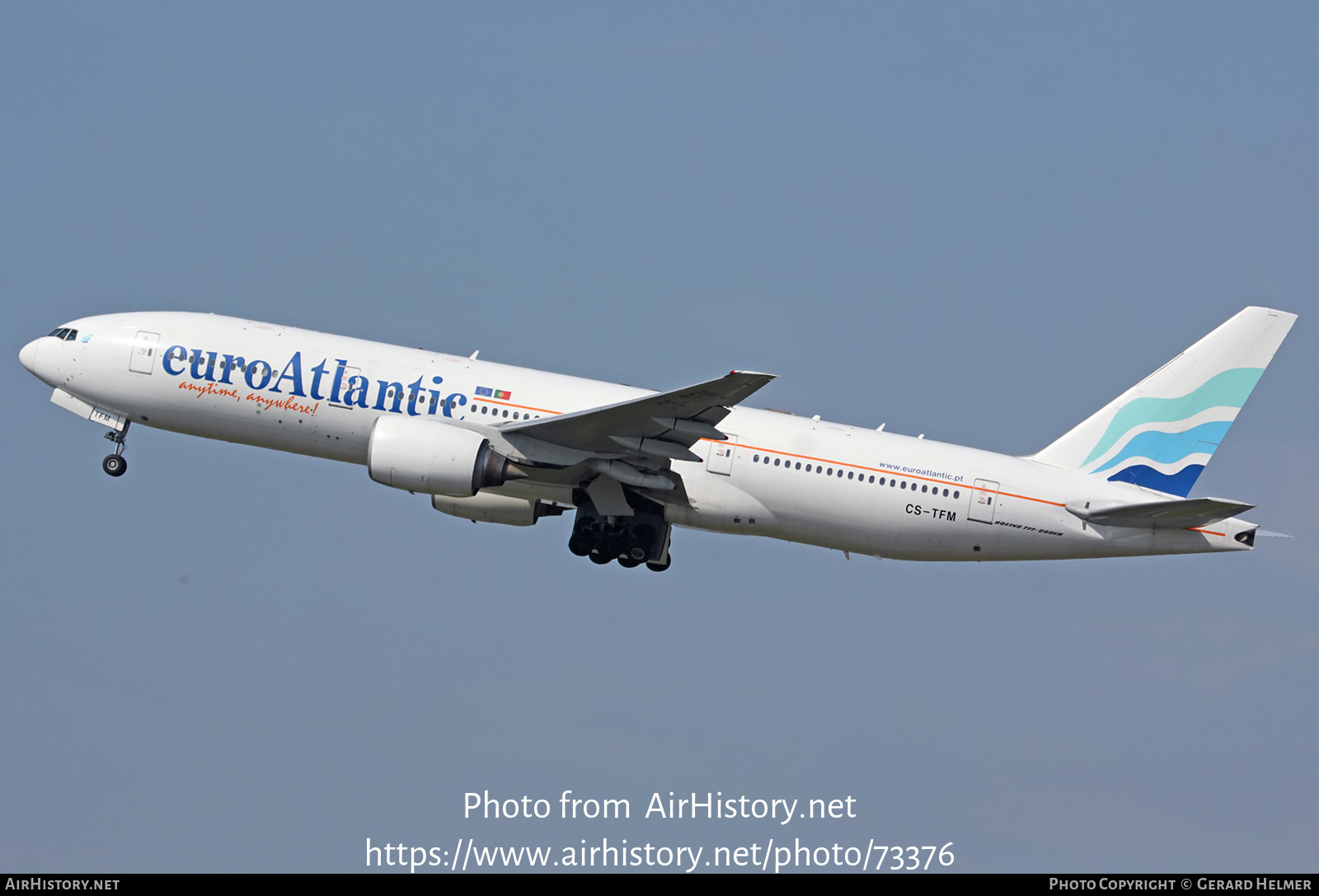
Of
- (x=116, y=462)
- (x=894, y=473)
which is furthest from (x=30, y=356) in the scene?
(x=894, y=473)

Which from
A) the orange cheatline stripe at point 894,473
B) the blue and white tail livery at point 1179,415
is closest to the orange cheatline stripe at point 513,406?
the orange cheatline stripe at point 894,473

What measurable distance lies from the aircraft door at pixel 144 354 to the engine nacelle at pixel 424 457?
6.50 metres

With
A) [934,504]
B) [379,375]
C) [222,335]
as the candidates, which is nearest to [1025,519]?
[934,504]

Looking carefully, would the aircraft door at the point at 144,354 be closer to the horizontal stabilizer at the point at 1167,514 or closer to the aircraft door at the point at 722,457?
the aircraft door at the point at 722,457

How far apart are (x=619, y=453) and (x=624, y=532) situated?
2472mm

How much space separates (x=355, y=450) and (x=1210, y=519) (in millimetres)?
20498

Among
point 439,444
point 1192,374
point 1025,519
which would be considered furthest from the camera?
point 1192,374

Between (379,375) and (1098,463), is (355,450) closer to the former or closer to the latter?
(379,375)

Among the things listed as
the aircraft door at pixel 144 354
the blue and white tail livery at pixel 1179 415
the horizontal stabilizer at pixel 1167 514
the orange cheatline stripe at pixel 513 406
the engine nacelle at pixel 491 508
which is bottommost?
the engine nacelle at pixel 491 508

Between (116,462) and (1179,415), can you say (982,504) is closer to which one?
(1179,415)

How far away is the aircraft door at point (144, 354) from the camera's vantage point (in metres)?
35.1

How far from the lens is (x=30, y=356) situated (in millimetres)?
36438

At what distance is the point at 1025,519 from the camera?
3484cm

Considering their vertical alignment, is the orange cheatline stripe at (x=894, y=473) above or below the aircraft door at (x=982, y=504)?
above
